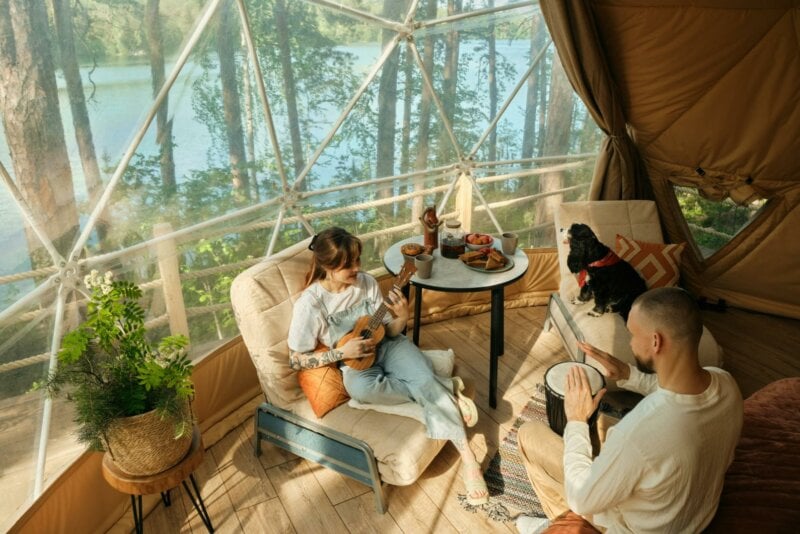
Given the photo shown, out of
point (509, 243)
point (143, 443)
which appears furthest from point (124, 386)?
point (509, 243)

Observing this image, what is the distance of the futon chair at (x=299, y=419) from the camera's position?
291 centimetres

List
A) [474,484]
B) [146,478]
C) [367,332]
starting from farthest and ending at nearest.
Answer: [367,332]
[474,484]
[146,478]

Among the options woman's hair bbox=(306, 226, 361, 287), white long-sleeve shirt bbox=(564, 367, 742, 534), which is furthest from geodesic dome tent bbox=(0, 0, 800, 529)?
white long-sleeve shirt bbox=(564, 367, 742, 534)

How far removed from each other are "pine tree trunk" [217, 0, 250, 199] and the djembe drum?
7.14ft

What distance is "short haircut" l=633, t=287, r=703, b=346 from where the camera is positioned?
5.96ft

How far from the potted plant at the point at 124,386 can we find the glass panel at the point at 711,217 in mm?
4501

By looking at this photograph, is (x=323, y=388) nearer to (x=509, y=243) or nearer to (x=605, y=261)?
(x=509, y=243)

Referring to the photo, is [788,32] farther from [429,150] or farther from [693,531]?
[693,531]

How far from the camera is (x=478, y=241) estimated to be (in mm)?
4062

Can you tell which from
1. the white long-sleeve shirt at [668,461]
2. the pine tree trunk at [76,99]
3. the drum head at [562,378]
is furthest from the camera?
the drum head at [562,378]

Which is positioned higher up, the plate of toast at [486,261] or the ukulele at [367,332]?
the plate of toast at [486,261]

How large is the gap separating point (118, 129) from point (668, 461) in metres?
2.76

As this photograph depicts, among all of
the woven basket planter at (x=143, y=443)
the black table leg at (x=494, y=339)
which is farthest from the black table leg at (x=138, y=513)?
the black table leg at (x=494, y=339)

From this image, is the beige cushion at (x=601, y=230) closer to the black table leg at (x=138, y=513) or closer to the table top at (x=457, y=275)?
the table top at (x=457, y=275)
